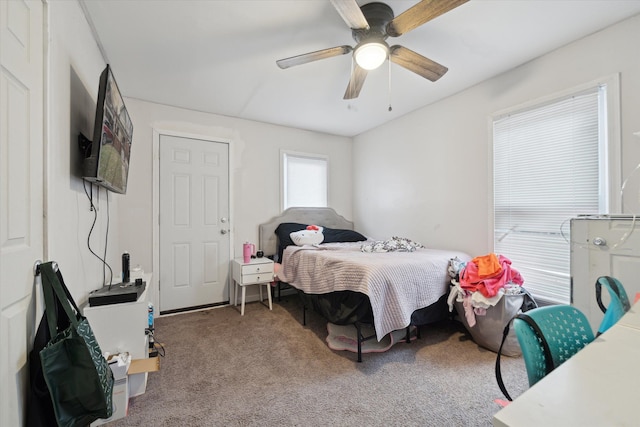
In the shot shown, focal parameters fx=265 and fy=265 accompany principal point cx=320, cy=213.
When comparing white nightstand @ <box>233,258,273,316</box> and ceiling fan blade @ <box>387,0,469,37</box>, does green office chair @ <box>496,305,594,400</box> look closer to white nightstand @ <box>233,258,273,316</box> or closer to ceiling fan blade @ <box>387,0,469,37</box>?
ceiling fan blade @ <box>387,0,469,37</box>

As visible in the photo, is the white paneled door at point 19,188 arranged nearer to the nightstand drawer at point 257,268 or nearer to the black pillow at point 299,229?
the nightstand drawer at point 257,268

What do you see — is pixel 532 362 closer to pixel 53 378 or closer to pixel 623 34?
pixel 53 378

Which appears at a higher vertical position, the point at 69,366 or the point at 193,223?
the point at 193,223

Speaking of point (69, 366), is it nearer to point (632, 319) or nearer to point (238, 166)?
point (632, 319)

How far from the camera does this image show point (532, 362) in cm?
92

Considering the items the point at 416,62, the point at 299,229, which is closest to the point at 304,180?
the point at 299,229

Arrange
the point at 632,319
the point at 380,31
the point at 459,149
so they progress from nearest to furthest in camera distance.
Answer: the point at 632,319
the point at 380,31
the point at 459,149

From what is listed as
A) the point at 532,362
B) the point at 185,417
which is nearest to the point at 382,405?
the point at 532,362

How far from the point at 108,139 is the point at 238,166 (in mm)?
2096

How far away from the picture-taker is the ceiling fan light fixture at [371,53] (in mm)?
1776

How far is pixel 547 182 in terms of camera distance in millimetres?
2318

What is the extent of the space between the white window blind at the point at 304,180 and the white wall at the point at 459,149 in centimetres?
64

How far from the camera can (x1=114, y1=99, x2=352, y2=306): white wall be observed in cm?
A: 309

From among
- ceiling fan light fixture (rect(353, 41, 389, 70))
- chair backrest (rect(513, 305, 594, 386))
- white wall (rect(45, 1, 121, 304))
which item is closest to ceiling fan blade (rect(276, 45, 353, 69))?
ceiling fan light fixture (rect(353, 41, 389, 70))
